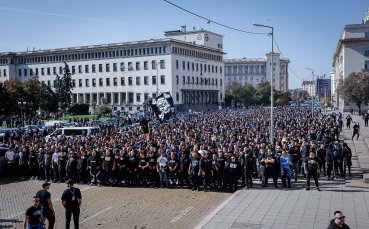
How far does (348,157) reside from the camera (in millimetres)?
17281

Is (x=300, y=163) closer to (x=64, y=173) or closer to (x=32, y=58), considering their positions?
(x=64, y=173)

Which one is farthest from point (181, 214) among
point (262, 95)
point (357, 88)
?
point (262, 95)

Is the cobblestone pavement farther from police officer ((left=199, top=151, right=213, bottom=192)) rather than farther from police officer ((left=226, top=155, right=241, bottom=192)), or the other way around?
police officer ((left=226, top=155, right=241, bottom=192))

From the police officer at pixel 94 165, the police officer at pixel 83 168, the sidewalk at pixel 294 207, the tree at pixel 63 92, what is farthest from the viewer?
the tree at pixel 63 92

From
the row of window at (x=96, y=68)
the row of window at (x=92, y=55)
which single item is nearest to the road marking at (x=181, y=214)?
the row of window at (x=96, y=68)

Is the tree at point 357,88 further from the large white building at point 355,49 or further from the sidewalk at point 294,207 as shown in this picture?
the sidewalk at point 294,207

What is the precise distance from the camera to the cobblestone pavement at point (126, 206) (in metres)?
12.0

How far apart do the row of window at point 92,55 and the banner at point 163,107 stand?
56.5 m

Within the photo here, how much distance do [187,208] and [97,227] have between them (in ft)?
10.5

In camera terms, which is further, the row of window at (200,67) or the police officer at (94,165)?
the row of window at (200,67)

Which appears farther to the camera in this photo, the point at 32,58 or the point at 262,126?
the point at 32,58

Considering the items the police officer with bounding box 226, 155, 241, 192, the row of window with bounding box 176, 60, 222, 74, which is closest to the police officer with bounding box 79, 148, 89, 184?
the police officer with bounding box 226, 155, 241, 192

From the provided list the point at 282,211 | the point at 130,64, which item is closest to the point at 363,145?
the point at 282,211

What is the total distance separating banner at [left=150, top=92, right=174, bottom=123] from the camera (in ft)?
84.5
